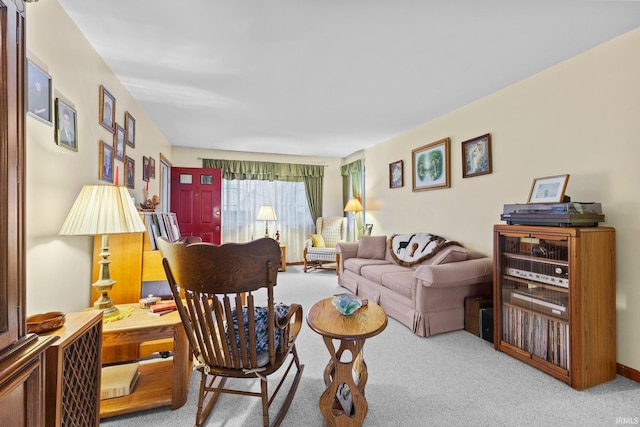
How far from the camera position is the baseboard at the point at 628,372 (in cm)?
185

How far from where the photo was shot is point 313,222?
5.96m

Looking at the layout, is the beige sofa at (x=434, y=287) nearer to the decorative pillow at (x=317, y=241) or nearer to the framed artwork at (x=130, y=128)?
the decorative pillow at (x=317, y=241)

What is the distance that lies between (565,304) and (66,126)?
11.2 ft

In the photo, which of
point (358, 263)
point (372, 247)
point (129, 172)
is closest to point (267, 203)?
point (372, 247)

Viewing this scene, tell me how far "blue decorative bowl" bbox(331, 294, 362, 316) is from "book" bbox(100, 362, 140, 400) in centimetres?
129

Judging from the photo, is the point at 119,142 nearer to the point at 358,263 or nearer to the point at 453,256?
the point at 358,263

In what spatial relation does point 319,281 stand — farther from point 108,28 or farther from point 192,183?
point 108,28

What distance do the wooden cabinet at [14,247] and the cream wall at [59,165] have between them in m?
0.95

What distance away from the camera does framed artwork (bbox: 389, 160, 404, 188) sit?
4.25 metres

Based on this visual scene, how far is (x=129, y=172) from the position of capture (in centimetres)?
283

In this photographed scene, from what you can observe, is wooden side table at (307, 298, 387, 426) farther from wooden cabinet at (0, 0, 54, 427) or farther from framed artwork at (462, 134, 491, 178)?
framed artwork at (462, 134, 491, 178)

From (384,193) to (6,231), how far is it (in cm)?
447

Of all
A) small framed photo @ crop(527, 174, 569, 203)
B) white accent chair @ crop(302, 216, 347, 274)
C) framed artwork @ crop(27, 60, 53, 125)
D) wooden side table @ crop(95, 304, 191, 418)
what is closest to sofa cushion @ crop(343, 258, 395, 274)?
white accent chair @ crop(302, 216, 347, 274)

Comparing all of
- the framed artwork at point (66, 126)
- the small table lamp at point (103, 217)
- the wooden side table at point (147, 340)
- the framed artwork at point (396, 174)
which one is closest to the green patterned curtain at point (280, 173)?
the framed artwork at point (396, 174)
